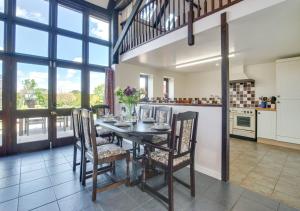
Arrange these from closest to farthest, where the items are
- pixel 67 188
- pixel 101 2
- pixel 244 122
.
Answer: pixel 67 188
pixel 101 2
pixel 244 122

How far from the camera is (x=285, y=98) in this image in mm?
3891

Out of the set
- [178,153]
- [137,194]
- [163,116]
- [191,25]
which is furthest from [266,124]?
[137,194]

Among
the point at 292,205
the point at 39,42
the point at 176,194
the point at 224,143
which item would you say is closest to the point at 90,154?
the point at 176,194

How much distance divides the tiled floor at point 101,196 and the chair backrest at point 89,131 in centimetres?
55

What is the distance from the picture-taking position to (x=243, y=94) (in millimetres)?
5133

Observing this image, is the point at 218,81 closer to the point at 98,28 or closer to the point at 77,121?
the point at 98,28

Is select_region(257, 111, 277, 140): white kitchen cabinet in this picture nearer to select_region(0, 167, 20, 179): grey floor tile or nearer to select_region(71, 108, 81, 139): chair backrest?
select_region(71, 108, 81, 139): chair backrest

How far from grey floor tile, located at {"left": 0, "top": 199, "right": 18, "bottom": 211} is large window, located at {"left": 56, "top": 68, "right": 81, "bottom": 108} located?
2.50 metres

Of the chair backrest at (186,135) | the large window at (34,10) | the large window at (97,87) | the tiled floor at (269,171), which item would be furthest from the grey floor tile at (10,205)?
the large window at (34,10)

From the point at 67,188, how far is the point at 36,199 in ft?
1.09

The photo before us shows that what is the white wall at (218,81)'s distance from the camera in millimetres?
4645

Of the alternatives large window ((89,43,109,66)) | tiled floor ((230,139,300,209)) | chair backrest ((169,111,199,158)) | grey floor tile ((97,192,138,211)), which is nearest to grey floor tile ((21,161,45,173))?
grey floor tile ((97,192,138,211))

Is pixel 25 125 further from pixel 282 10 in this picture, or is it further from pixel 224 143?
pixel 282 10

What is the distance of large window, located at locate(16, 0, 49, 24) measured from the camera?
3.43 metres
